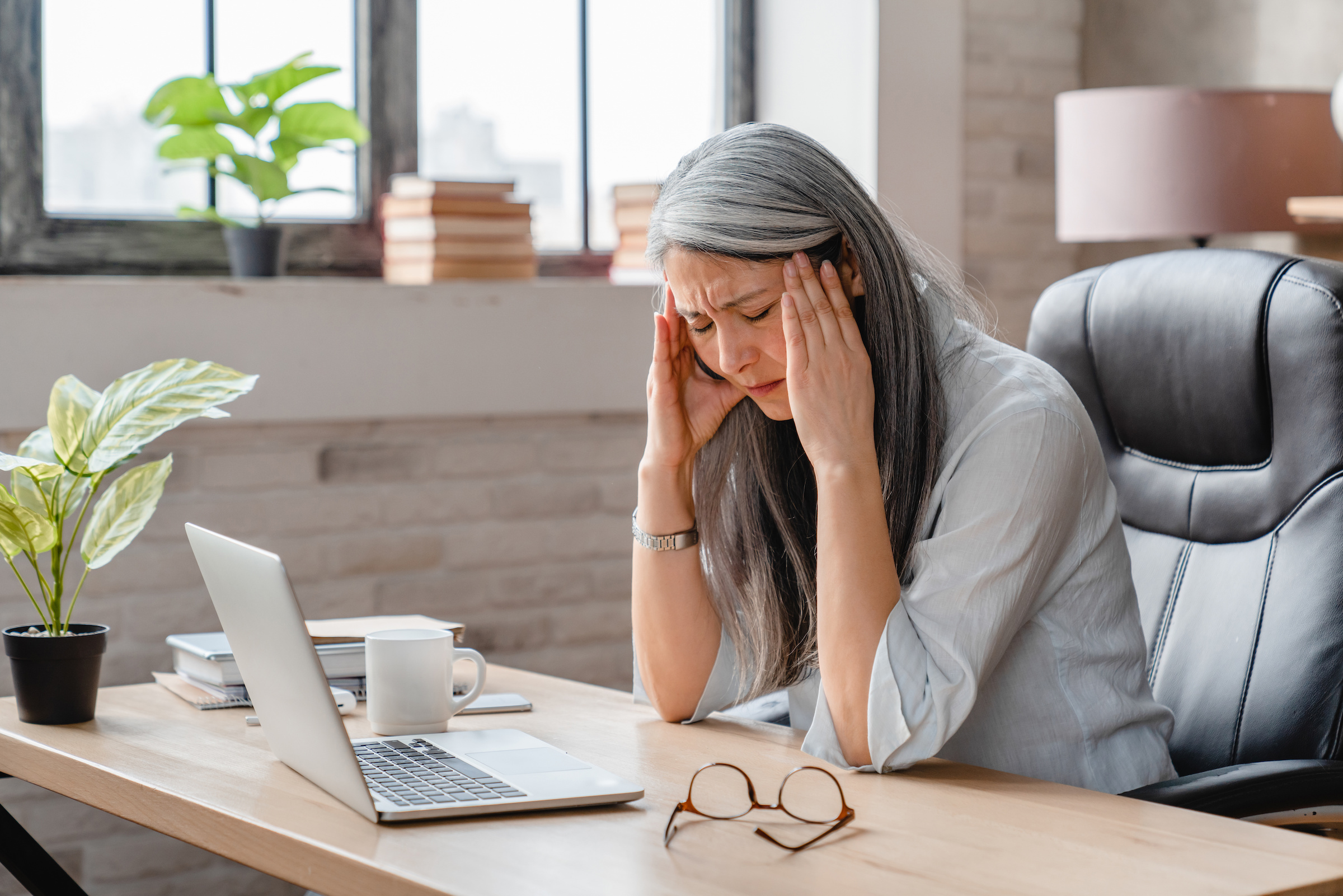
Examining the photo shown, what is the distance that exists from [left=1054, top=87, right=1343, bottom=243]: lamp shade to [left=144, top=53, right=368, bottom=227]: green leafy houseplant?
4.24 ft

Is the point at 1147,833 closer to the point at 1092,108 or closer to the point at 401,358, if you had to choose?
the point at 401,358

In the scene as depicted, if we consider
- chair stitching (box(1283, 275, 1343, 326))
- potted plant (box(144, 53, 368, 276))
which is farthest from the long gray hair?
potted plant (box(144, 53, 368, 276))

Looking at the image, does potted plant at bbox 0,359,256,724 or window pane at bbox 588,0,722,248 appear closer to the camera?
potted plant at bbox 0,359,256,724

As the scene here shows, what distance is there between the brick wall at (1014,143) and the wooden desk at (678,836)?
6.17 feet

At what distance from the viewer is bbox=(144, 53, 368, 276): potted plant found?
229 cm

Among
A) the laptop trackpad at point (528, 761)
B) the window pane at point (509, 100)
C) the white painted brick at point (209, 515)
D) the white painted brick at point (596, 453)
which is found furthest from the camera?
the window pane at point (509, 100)

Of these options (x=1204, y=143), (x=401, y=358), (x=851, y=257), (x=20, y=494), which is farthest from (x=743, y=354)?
(x=1204, y=143)

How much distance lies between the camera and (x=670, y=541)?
1.60m

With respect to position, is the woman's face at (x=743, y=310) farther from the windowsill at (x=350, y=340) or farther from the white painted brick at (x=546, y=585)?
the white painted brick at (x=546, y=585)

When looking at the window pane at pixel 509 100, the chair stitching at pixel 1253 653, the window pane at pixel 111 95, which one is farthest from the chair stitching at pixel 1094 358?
the window pane at pixel 111 95

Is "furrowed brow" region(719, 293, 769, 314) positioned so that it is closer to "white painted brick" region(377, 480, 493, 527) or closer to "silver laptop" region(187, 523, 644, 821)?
"silver laptop" region(187, 523, 644, 821)

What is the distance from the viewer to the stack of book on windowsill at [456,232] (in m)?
2.46

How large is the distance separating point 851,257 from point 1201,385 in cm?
48

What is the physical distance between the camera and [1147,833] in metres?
1.07
